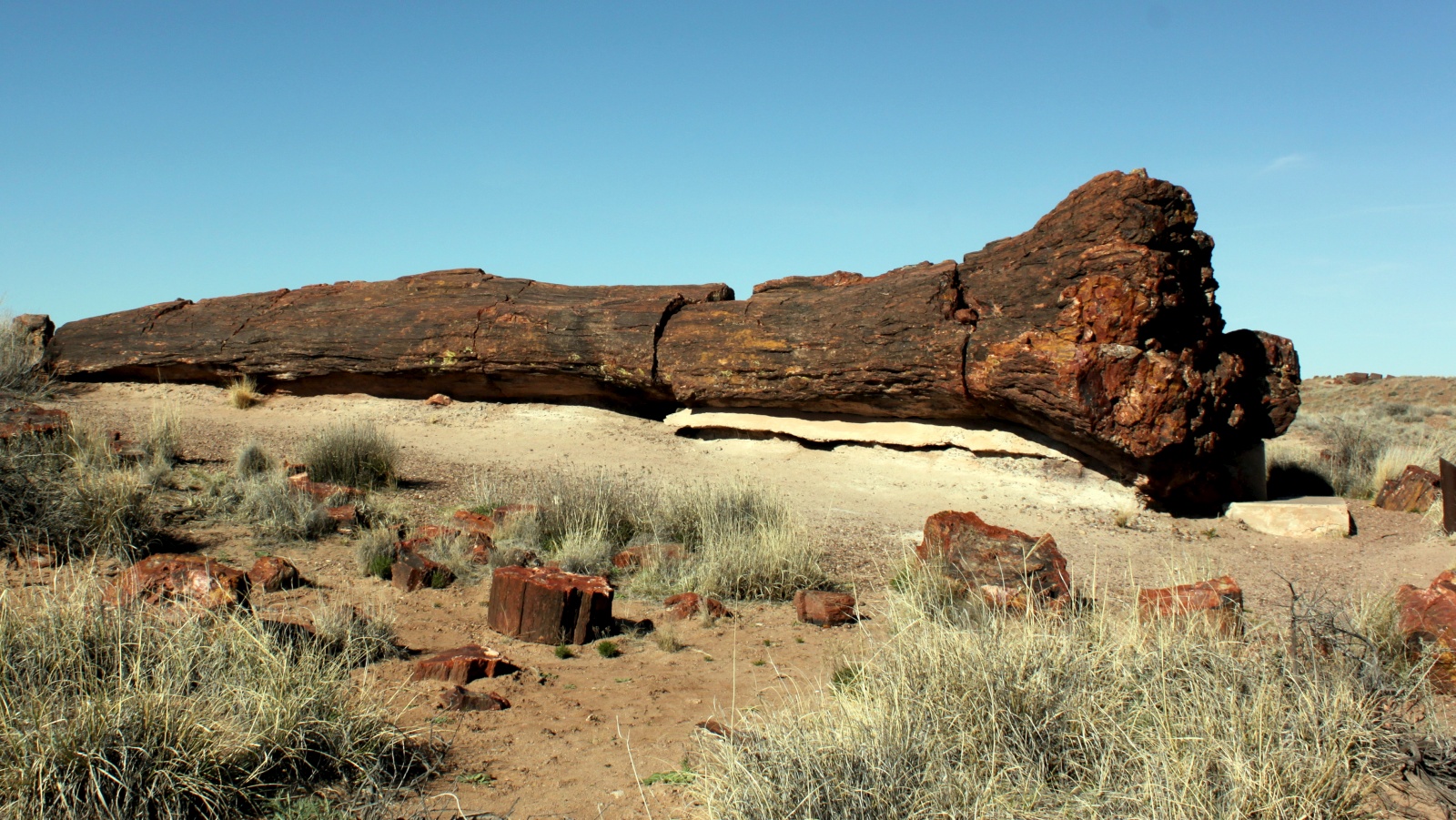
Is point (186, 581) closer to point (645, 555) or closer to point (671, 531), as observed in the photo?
point (645, 555)

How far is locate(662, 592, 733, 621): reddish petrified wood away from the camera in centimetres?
609

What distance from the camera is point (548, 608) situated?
5.43 metres

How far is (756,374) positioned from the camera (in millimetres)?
11375

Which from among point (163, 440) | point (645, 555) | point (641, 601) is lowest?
point (641, 601)

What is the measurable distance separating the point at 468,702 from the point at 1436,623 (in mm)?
4644

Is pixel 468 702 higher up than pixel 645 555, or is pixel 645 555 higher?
pixel 645 555

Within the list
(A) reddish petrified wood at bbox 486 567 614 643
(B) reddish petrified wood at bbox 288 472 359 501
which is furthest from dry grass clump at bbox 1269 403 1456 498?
(B) reddish petrified wood at bbox 288 472 359 501

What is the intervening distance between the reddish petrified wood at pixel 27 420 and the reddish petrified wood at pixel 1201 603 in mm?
8013

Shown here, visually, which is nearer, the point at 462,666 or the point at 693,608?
the point at 462,666

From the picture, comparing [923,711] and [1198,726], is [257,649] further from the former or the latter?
[1198,726]

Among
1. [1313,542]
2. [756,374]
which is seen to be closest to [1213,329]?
[1313,542]

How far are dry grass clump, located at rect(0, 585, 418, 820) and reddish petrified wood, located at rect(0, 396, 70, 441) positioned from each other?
445cm

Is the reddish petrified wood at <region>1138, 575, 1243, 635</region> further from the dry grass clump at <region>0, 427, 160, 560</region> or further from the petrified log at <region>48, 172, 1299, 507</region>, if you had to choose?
Answer: the dry grass clump at <region>0, 427, 160, 560</region>

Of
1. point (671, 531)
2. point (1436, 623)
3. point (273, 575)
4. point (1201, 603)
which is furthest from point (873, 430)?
point (273, 575)
